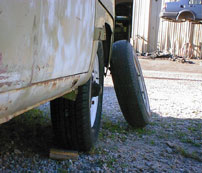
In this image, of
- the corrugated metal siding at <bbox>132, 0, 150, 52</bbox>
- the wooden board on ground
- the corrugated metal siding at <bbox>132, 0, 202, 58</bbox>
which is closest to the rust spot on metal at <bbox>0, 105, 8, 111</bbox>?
the wooden board on ground

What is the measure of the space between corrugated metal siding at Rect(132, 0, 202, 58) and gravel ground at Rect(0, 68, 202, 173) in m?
10.2

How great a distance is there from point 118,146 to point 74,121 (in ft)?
2.13

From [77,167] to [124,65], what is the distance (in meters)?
1.34

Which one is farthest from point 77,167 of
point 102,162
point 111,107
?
point 111,107

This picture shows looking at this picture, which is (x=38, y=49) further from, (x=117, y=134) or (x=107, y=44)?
(x=117, y=134)

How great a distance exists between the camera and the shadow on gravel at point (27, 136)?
2482mm

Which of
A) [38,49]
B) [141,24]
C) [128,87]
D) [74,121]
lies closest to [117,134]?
[128,87]

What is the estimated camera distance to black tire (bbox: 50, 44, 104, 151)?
7.70 ft

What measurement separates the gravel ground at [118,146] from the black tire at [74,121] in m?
0.13

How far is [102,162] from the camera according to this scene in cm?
240

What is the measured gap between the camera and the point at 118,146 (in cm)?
282

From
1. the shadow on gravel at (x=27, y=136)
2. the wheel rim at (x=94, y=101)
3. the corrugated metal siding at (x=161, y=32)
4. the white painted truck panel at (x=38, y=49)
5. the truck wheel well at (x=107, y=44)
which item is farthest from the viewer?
the corrugated metal siding at (x=161, y=32)

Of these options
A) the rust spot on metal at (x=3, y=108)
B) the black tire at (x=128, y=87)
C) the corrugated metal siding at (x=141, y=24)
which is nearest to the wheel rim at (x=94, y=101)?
the black tire at (x=128, y=87)

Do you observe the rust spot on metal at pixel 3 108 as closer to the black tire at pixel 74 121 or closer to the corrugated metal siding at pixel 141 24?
the black tire at pixel 74 121
